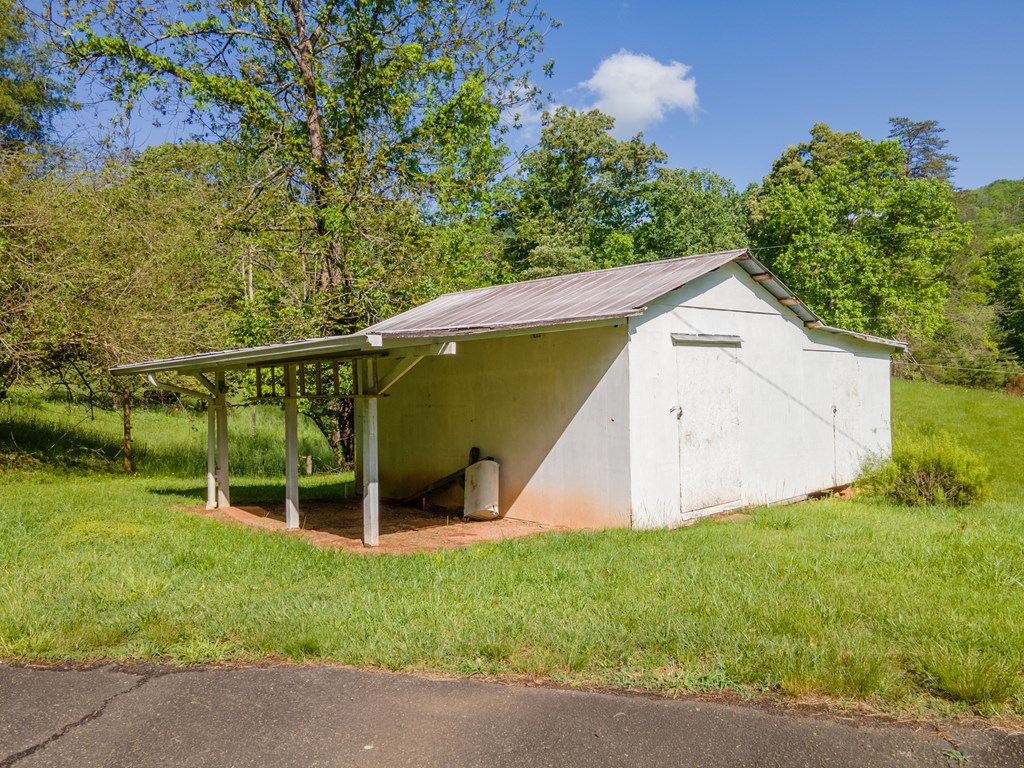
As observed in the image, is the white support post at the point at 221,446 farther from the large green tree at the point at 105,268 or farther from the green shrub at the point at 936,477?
the green shrub at the point at 936,477

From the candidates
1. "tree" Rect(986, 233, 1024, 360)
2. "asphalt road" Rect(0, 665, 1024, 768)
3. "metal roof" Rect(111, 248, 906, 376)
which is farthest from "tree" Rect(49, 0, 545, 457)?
"tree" Rect(986, 233, 1024, 360)

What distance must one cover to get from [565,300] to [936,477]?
5.57m

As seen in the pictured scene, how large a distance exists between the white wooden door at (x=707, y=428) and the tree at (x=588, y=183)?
2216 centimetres

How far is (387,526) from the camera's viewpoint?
9.24 metres

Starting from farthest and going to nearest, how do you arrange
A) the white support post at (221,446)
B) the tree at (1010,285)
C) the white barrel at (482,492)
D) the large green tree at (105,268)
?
the tree at (1010,285), the large green tree at (105,268), the white support post at (221,446), the white barrel at (482,492)

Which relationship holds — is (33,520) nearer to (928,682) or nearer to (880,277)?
(928,682)

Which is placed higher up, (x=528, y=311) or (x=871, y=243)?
(x=871, y=243)

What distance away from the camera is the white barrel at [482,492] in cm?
946

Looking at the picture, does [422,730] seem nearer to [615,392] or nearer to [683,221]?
Result: [615,392]

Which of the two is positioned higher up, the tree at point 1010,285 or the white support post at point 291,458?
the tree at point 1010,285

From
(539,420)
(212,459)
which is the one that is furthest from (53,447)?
(539,420)

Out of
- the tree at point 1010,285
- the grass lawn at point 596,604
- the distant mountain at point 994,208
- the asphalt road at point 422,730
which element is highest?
the distant mountain at point 994,208

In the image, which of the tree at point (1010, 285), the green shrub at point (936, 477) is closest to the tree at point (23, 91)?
the green shrub at point (936, 477)

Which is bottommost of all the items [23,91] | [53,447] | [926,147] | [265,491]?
[265,491]
